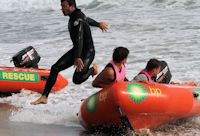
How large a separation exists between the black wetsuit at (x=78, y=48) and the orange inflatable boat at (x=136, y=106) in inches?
20.0

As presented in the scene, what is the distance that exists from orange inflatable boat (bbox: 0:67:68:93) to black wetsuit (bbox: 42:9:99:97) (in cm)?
184

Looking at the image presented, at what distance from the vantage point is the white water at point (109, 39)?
6457 mm


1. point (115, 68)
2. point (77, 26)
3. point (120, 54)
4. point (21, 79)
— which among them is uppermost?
point (77, 26)

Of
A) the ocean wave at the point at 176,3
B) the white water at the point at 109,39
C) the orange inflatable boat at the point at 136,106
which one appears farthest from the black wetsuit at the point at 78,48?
the ocean wave at the point at 176,3

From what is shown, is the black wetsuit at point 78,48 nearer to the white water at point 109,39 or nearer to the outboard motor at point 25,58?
the white water at point 109,39

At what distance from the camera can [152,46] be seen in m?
11.3

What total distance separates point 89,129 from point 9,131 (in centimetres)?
88

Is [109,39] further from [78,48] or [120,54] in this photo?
[120,54]

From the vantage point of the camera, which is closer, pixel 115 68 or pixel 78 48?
pixel 115 68

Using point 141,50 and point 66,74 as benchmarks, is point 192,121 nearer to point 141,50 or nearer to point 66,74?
point 66,74

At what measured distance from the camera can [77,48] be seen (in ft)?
17.0

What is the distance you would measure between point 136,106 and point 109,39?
8.27m

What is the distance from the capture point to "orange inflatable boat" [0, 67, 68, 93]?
7.29 m

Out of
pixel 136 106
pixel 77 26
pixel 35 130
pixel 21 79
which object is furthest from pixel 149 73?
pixel 21 79
